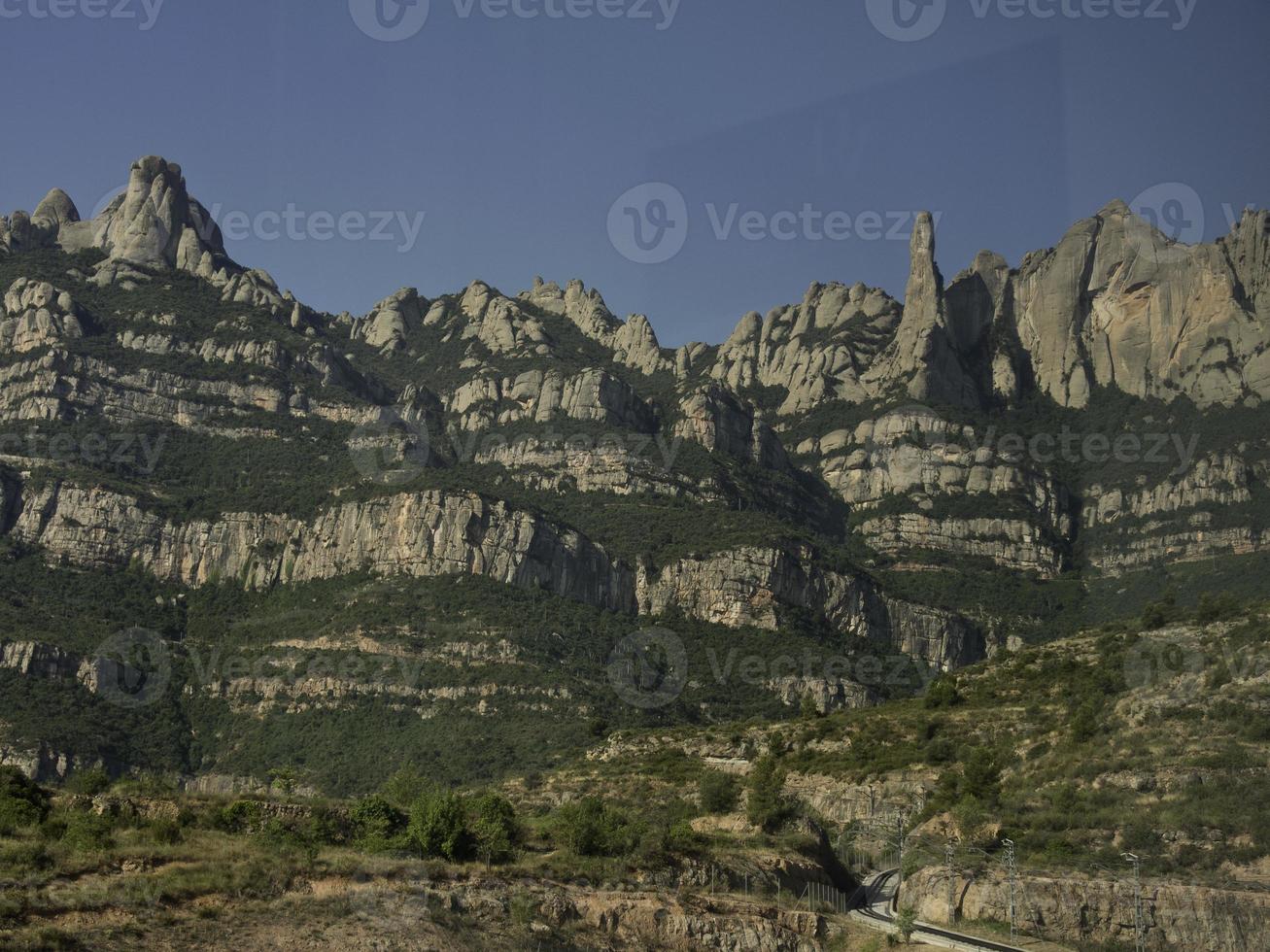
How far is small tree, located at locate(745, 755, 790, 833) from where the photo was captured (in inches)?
2405

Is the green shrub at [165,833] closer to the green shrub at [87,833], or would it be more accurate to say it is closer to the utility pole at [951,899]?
the green shrub at [87,833]

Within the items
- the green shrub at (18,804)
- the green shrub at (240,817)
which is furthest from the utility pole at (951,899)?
the green shrub at (18,804)

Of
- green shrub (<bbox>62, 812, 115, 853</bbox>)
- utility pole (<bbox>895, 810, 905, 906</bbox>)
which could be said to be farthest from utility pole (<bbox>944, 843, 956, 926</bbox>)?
green shrub (<bbox>62, 812, 115, 853</bbox>)

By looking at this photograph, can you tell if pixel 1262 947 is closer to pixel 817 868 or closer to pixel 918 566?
pixel 817 868

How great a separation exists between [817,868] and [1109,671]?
32.8 m

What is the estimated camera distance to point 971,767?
70062 millimetres

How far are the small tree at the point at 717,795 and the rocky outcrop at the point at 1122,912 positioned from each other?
1682cm

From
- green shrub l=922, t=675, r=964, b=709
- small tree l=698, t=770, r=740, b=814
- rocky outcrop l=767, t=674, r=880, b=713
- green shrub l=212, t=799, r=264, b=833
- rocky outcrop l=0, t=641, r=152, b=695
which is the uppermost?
rocky outcrop l=767, t=674, r=880, b=713

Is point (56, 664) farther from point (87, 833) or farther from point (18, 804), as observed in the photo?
point (87, 833)

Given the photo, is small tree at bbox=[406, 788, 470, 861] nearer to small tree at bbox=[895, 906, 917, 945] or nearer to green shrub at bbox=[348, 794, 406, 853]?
green shrub at bbox=[348, 794, 406, 853]

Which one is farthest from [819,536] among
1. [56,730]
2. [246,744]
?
[56,730]

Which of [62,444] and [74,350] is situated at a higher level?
[74,350]
